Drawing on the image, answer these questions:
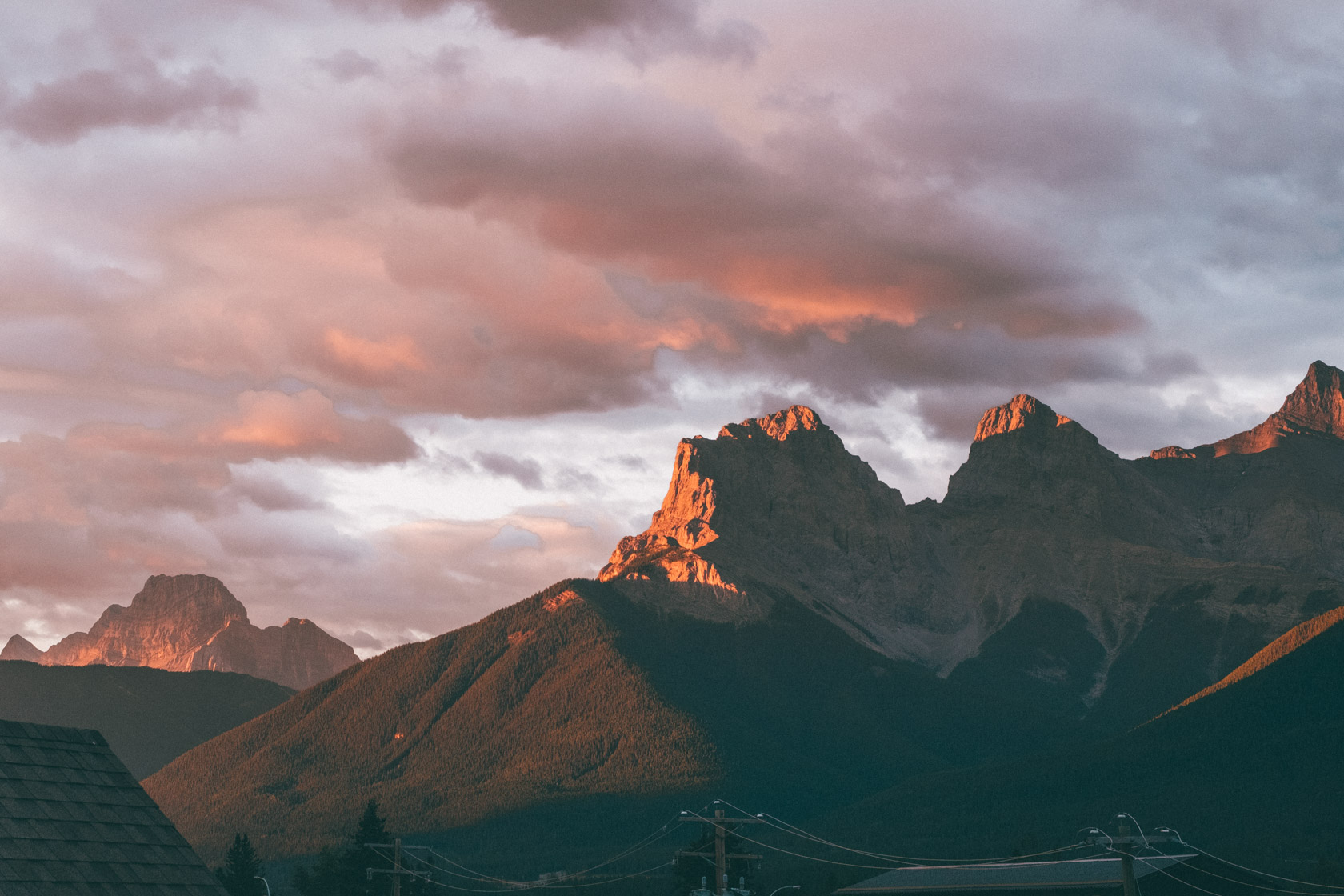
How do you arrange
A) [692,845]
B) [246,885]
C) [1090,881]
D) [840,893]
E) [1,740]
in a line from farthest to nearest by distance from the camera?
[840,893], [246,885], [1090,881], [692,845], [1,740]

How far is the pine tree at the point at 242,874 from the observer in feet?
559

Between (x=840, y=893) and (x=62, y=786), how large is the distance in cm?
15922

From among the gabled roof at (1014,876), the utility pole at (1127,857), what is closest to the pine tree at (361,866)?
the gabled roof at (1014,876)

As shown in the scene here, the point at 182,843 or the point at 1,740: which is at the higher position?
the point at 1,740

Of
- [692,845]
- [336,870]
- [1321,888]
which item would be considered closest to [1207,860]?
[1321,888]

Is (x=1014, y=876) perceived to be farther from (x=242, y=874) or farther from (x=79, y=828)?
(x=79, y=828)

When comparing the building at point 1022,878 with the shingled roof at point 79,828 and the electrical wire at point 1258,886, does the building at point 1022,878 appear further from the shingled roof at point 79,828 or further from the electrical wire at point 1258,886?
the shingled roof at point 79,828

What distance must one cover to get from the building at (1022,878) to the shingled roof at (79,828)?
428 ft

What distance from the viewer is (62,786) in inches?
1330

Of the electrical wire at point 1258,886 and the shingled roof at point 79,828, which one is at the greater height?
the shingled roof at point 79,828

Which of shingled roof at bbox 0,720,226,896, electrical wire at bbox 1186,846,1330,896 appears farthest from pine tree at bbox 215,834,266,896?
shingled roof at bbox 0,720,226,896

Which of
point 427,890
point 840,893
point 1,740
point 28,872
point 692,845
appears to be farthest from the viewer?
point 427,890

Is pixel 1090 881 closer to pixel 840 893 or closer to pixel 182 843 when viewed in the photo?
pixel 840 893

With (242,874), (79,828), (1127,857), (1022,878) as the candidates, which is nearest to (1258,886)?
(1022,878)
